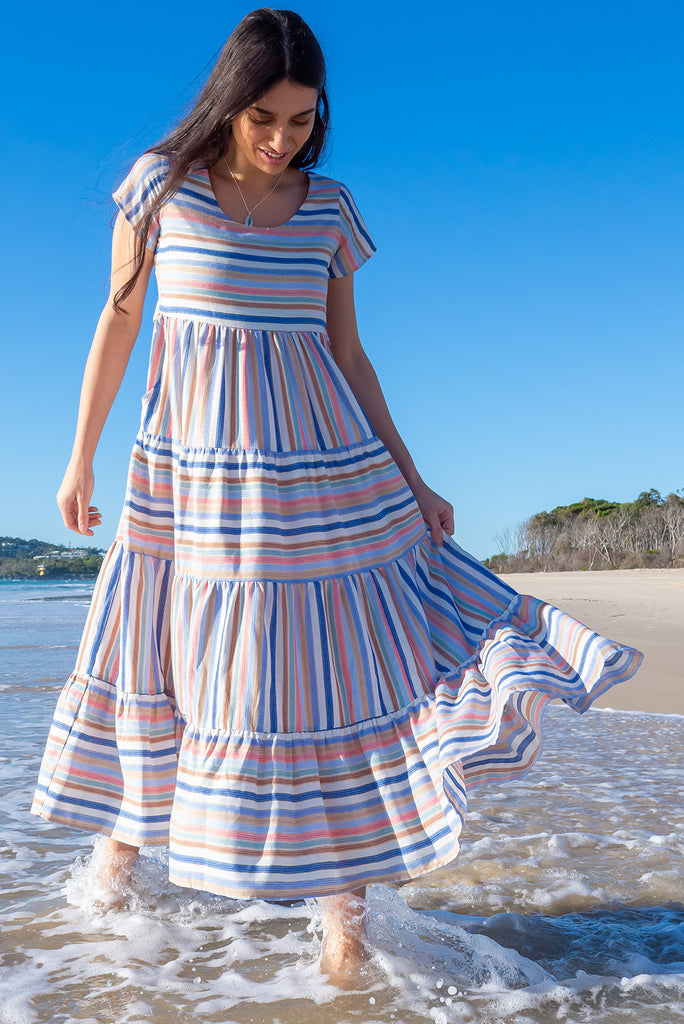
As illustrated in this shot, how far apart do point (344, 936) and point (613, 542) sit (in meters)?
24.4

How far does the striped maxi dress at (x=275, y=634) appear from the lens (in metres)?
1.42

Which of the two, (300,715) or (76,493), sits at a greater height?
(76,493)

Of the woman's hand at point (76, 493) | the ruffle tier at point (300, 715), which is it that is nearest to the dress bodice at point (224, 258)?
the woman's hand at point (76, 493)

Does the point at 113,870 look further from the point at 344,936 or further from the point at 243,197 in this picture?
the point at 243,197

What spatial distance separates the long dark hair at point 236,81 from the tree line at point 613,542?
2003 centimetres

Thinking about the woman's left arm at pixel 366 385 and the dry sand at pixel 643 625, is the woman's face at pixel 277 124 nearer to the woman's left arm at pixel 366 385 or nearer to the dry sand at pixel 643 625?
the woman's left arm at pixel 366 385

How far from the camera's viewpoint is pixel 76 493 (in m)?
1.80

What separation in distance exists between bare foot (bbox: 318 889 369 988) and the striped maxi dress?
0.14 metres

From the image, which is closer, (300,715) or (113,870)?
(300,715)

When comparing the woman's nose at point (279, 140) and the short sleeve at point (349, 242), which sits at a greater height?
the woman's nose at point (279, 140)

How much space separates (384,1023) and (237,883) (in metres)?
0.34

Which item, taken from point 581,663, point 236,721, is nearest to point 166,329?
point 236,721

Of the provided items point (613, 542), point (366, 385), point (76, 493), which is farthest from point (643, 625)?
point (613, 542)

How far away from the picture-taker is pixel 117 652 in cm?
162
